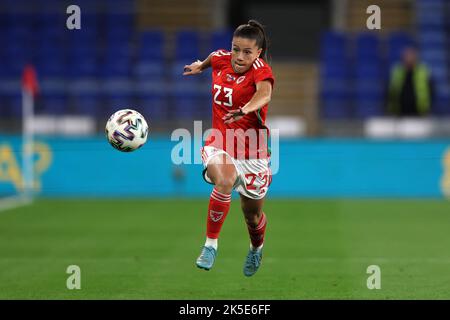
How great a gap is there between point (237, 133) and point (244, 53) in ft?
2.34

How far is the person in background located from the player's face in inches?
457

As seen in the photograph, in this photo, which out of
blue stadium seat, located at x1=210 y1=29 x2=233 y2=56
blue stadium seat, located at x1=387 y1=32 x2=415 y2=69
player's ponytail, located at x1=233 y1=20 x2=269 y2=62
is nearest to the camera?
player's ponytail, located at x1=233 y1=20 x2=269 y2=62

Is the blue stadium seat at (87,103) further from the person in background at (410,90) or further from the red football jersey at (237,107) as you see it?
the red football jersey at (237,107)

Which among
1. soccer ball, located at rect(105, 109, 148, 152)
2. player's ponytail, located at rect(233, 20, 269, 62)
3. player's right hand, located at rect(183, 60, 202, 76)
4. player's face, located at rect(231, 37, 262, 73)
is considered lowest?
soccer ball, located at rect(105, 109, 148, 152)

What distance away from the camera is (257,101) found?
7332 mm

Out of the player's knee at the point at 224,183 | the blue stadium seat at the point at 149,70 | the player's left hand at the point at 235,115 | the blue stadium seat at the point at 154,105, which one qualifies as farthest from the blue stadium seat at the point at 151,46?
the player's left hand at the point at 235,115

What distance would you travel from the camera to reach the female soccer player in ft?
24.8

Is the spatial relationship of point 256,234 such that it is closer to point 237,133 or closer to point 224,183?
point 224,183

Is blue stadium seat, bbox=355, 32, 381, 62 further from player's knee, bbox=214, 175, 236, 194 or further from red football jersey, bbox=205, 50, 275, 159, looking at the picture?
player's knee, bbox=214, 175, 236, 194

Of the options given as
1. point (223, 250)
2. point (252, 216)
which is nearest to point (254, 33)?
point (252, 216)

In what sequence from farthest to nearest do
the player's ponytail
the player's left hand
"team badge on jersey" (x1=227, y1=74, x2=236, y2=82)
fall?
"team badge on jersey" (x1=227, y1=74, x2=236, y2=82) → the player's ponytail → the player's left hand

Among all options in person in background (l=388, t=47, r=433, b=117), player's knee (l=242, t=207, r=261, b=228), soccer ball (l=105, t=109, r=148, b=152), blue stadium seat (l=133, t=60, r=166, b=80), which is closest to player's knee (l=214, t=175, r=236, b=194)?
player's knee (l=242, t=207, r=261, b=228)

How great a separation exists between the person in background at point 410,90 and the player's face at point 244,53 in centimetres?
1161

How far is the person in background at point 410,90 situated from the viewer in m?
18.9
